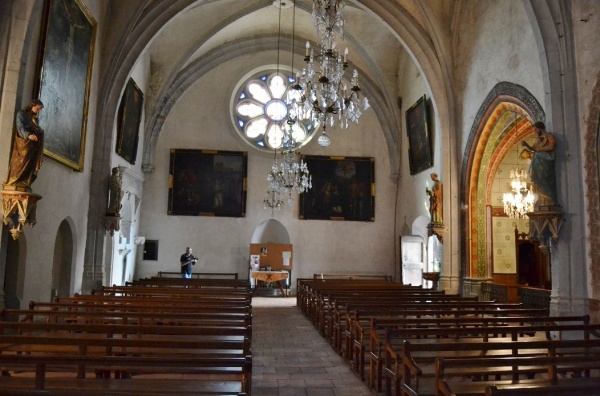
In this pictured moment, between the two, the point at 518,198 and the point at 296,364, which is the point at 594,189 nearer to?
the point at 518,198

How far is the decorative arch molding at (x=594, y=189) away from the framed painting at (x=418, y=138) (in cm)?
713

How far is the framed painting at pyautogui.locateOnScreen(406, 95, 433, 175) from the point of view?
15.0 metres

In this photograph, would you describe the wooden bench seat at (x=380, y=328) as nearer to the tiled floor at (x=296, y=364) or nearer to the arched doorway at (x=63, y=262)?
the tiled floor at (x=296, y=364)

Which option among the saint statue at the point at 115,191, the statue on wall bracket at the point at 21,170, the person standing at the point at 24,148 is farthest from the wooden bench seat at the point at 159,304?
the saint statue at the point at 115,191

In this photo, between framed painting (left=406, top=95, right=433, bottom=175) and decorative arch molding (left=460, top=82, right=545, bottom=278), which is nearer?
decorative arch molding (left=460, top=82, right=545, bottom=278)

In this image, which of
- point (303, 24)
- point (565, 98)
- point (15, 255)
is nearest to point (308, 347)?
point (15, 255)

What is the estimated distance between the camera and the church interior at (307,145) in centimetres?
806

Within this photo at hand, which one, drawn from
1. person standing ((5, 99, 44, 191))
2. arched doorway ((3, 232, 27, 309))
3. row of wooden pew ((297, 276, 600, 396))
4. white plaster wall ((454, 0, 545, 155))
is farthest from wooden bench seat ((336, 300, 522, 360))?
arched doorway ((3, 232, 27, 309))

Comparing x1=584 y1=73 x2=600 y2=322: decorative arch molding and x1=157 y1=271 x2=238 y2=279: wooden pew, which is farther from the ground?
x1=584 y1=73 x2=600 y2=322: decorative arch molding

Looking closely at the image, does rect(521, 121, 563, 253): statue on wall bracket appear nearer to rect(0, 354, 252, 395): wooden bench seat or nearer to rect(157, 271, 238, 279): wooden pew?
rect(0, 354, 252, 395): wooden bench seat

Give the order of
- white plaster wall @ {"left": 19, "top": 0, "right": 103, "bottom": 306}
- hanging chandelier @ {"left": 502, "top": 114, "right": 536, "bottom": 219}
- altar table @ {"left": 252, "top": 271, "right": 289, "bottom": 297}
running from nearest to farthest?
white plaster wall @ {"left": 19, "top": 0, "right": 103, "bottom": 306} < hanging chandelier @ {"left": 502, "top": 114, "right": 536, "bottom": 219} < altar table @ {"left": 252, "top": 271, "right": 289, "bottom": 297}

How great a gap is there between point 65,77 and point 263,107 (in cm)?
1060

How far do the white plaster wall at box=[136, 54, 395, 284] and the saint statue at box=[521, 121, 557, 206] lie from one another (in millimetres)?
10745

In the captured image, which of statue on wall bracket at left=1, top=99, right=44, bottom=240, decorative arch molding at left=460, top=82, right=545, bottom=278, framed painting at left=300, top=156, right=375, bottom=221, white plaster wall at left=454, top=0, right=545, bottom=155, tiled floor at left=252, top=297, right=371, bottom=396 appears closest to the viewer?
tiled floor at left=252, top=297, right=371, bottom=396
